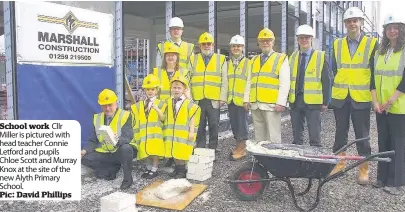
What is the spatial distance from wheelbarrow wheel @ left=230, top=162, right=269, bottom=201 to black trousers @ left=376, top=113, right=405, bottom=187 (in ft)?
4.91

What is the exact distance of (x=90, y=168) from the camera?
5.34 m

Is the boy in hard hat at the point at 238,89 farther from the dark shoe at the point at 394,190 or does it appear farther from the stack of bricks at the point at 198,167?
the dark shoe at the point at 394,190

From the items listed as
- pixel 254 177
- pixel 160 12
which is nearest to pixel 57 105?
pixel 254 177

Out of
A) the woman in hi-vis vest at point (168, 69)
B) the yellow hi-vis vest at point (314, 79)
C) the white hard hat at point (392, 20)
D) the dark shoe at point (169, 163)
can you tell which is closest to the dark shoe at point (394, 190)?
the yellow hi-vis vest at point (314, 79)

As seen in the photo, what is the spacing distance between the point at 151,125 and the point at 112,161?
Answer: 2.20ft

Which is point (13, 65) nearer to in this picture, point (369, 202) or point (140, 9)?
point (369, 202)

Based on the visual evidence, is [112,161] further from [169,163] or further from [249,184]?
[249,184]

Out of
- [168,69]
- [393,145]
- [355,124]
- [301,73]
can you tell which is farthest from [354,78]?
[168,69]

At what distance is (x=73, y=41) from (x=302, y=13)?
9.27 m

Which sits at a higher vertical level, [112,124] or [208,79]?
[208,79]

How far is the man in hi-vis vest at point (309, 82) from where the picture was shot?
508 centimetres

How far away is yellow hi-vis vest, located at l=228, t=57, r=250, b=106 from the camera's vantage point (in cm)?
586

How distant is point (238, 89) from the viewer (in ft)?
19.2

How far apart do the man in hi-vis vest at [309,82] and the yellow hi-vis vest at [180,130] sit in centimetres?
136
